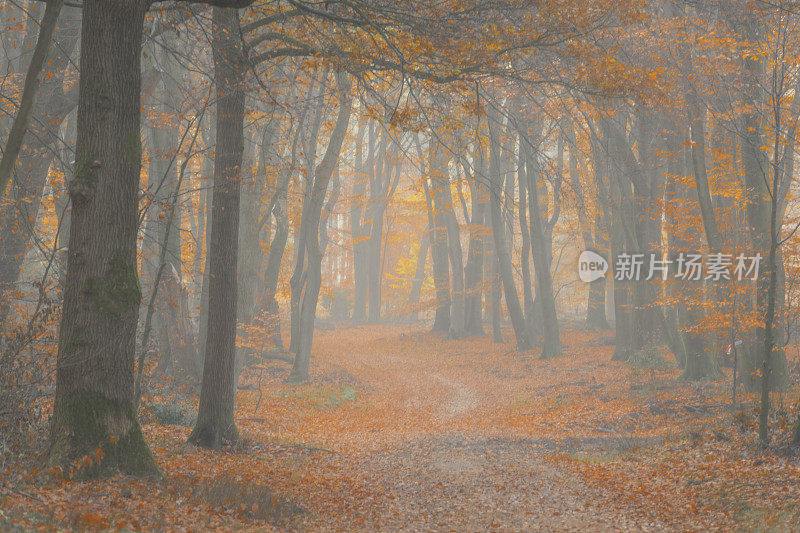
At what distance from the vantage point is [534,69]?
9.31 meters

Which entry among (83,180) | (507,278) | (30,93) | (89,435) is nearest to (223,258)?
(30,93)

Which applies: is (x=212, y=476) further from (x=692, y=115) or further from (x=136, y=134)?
(x=692, y=115)

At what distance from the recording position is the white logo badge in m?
25.9

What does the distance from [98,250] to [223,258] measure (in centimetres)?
340

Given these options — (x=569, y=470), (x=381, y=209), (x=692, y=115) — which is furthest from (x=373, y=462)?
(x=381, y=209)

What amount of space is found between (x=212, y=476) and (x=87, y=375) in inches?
91.5

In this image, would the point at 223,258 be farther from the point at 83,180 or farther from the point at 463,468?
the point at 463,468

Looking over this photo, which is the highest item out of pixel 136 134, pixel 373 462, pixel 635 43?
pixel 635 43

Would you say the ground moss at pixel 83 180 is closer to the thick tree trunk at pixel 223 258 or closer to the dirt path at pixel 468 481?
the thick tree trunk at pixel 223 258

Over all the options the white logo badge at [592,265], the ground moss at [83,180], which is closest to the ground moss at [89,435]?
the ground moss at [83,180]

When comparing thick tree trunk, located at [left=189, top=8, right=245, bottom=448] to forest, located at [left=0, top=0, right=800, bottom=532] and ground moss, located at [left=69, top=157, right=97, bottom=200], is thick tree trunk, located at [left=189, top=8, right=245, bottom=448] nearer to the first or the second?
forest, located at [left=0, top=0, right=800, bottom=532]

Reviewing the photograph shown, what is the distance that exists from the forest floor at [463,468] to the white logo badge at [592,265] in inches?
349

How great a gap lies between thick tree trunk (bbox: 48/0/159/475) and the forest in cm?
2

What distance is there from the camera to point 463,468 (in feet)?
29.7
